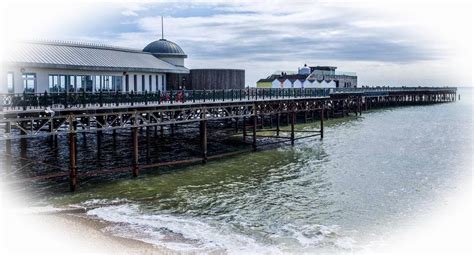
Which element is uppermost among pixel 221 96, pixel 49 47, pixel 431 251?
pixel 49 47

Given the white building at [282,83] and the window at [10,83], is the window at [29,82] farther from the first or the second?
the white building at [282,83]

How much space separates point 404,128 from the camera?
61062 millimetres

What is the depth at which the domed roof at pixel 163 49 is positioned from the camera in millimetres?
50097

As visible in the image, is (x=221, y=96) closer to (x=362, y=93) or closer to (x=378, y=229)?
(x=378, y=229)

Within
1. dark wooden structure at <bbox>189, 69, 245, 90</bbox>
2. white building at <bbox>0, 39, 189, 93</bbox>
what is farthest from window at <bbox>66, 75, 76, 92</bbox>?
dark wooden structure at <bbox>189, 69, 245, 90</bbox>

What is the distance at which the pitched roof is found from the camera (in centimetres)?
3292

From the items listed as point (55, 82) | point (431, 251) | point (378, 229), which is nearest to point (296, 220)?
point (378, 229)

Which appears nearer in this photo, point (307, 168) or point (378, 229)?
point (378, 229)

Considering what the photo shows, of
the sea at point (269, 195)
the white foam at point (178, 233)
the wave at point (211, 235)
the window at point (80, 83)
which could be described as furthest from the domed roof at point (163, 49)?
the wave at point (211, 235)

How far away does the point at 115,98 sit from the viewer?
3316 centimetres

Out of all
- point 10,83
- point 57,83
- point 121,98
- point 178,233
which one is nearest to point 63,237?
point 178,233

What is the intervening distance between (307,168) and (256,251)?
1608 cm

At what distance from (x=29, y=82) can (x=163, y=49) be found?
63.1ft

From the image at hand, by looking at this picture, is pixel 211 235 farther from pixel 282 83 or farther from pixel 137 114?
pixel 282 83
